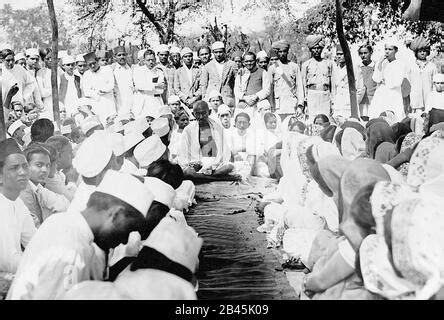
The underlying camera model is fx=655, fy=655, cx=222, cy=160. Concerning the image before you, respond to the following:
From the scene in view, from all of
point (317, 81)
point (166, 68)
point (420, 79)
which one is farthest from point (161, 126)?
point (420, 79)

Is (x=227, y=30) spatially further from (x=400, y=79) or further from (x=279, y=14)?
(x=400, y=79)

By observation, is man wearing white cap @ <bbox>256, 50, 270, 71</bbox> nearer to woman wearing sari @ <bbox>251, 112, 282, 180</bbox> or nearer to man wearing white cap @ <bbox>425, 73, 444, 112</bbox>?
woman wearing sari @ <bbox>251, 112, 282, 180</bbox>

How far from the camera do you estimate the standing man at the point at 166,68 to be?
1099cm

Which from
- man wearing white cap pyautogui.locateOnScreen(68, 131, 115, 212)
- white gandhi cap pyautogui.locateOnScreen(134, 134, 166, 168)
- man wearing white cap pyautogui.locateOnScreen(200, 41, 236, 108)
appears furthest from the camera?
man wearing white cap pyautogui.locateOnScreen(200, 41, 236, 108)

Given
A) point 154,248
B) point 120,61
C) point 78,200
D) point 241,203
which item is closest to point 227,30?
point 120,61

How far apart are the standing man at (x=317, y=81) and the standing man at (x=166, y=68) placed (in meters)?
2.23

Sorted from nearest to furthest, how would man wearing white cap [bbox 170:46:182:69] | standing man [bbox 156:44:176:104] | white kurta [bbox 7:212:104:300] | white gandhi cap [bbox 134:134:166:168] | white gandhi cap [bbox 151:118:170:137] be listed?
white kurta [bbox 7:212:104:300] < white gandhi cap [bbox 134:134:166:168] < white gandhi cap [bbox 151:118:170:137] < standing man [bbox 156:44:176:104] < man wearing white cap [bbox 170:46:182:69]

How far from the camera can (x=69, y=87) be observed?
1091cm

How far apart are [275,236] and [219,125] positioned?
14.1 ft

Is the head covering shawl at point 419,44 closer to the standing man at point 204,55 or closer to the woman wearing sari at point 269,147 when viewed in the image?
the woman wearing sari at point 269,147

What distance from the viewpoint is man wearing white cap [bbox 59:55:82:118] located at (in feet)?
35.5

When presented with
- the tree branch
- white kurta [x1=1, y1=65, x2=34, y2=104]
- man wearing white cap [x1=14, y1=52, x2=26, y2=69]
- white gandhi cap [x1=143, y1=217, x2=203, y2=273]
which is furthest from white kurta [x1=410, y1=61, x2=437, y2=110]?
white gandhi cap [x1=143, y1=217, x2=203, y2=273]

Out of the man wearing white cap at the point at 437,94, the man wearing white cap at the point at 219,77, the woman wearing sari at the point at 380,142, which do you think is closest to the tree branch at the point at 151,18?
the man wearing white cap at the point at 219,77

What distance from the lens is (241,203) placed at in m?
7.21
